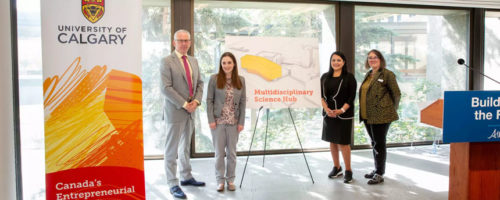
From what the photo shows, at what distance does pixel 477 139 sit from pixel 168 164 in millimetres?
2549

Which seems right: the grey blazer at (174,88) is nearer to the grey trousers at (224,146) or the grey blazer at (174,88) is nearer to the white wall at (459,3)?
the grey trousers at (224,146)

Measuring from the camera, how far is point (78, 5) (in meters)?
2.42

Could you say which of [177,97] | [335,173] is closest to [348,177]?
[335,173]

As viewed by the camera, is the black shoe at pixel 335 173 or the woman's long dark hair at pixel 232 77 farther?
the black shoe at pixel 335 173

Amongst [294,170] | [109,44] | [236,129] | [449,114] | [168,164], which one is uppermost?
[109,44]

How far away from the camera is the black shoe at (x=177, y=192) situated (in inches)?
130

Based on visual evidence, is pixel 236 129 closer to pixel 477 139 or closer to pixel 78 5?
pixel 78 5

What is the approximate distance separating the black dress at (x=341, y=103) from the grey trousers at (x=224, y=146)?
1.07 m

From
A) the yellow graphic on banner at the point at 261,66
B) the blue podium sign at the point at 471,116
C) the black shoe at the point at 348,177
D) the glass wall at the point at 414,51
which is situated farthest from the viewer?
the glass wall at the point at 414,51

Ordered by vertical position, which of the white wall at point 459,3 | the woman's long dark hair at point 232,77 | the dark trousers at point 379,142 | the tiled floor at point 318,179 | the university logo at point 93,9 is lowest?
the tiled floor at point 318,179

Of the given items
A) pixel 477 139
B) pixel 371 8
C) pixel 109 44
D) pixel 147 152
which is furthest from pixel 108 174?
pixel 371 8

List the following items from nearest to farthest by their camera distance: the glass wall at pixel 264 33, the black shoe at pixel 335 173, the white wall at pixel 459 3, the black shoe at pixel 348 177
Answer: the black shoe at pixel 348 177 < the black shoe at pixel 335 173 < the glass wall at pixel 264 33 < the white wall at pixel 459 3

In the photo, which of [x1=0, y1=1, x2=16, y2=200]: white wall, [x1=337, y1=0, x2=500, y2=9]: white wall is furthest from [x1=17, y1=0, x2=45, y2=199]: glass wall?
[x1=337, y1=0, x2=500, y2=9]: white wall

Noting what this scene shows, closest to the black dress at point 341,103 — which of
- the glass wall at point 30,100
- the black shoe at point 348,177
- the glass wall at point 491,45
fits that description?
the black shoe at point 348,177
